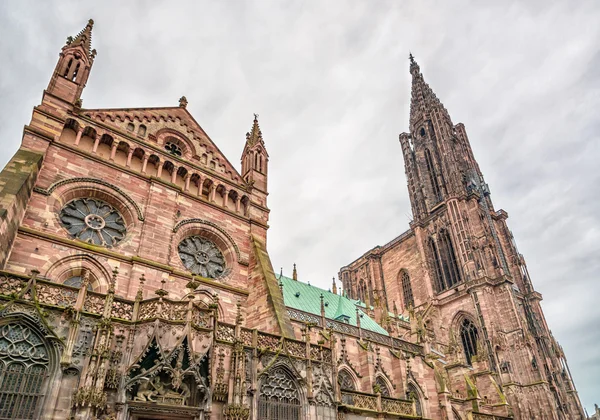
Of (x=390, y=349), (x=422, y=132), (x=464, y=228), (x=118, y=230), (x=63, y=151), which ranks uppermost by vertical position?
(x=422, y=132)

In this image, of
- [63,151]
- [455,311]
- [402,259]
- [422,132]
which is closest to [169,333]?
[63,151]

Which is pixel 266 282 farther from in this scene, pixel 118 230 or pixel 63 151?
pixel 63 151

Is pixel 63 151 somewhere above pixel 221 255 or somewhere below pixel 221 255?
above

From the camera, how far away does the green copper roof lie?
109ft

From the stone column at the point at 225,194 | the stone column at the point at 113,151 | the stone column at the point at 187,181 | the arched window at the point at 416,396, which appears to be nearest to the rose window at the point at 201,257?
the stone column at the point at 225,194

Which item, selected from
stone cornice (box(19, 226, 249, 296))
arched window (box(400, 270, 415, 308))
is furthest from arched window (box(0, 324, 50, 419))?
arched window (box(400, 270, 415, 308))

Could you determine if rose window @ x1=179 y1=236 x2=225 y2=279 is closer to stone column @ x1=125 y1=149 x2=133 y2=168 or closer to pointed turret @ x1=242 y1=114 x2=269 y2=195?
stone column @ x1=125 y1=149 x2=133 y2=168

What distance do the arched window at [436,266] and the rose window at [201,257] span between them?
3596 centimetres

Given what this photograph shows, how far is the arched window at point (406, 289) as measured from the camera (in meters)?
52.0

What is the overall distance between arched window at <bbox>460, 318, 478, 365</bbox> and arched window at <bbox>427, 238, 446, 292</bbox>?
585cm

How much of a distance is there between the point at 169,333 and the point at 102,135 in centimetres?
1092

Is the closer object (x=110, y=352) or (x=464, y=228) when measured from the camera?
(x=110, y=352)

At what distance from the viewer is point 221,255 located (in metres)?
19.5

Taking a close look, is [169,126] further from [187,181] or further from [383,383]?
[383,383]
